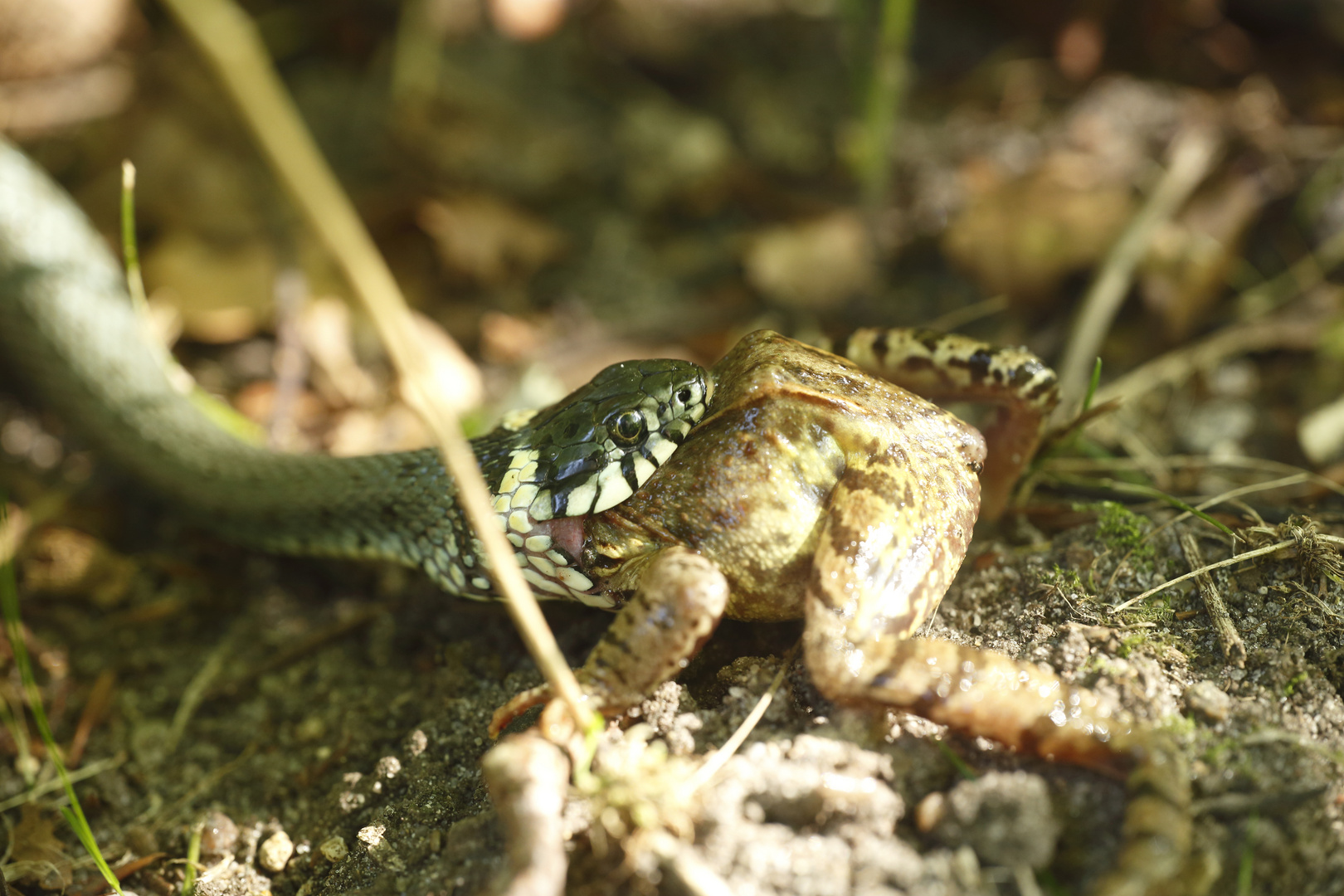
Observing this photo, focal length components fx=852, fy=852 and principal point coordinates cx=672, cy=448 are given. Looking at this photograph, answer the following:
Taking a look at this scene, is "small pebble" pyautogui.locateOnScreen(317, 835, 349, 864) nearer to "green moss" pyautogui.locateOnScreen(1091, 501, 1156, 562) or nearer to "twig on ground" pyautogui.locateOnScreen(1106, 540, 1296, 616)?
"twig on ground" pyautogui.locateOnScreen(1106, 540, 1296, 616)

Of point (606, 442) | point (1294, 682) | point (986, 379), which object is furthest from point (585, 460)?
point (1294, 682)

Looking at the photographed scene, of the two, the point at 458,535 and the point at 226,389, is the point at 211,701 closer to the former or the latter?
the point at 458,535

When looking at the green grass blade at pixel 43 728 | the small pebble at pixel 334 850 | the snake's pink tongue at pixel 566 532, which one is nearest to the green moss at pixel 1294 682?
the snake's pink tongue at pixel 566 532

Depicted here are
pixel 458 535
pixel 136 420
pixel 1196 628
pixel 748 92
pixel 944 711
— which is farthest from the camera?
pixel 748 92

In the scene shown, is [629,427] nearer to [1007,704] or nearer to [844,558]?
[844,558]

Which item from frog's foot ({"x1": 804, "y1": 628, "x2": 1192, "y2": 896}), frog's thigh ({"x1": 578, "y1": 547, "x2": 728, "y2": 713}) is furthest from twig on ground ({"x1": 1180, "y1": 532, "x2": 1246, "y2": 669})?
frog's thigh ({"x1": 578, "y1": 547, "x2": 728, "y2": 713})

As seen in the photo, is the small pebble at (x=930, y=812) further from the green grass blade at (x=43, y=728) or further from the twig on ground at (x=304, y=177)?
the green grass blade at (x=43, y=728)

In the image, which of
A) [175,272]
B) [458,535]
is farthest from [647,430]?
[175,272]

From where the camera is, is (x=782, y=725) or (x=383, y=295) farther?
(x=782, y=725)
